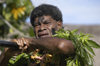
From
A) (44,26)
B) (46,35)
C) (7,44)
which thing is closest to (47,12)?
(44,26)

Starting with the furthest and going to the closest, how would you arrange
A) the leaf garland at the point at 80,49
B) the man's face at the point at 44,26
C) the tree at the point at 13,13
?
the tree at the point at 13,13 → the man's face at the point at 44,26 → the leaf garland at the point at 80,49

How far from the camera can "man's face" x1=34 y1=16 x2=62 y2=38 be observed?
3.52 metres

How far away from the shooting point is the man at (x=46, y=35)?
9.66 ft

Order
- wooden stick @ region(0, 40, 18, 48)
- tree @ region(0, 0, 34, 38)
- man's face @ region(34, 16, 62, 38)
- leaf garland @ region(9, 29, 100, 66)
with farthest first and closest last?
tree @ region(0, 0, 34, 38) → man's face @ region(34, 16, 62, 38) → leaf garland @ region(9, 29, 100, 66) → wooden stick @ region(0, 40, 18, 48)

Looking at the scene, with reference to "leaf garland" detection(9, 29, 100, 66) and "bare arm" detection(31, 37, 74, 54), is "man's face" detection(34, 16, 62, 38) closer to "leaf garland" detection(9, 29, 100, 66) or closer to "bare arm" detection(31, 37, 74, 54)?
"leaf garland" detection(9, 29, 100, 66)

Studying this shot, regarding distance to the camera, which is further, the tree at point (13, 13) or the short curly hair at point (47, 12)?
the tree at point (13, 13)

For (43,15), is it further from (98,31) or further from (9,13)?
(98,31)

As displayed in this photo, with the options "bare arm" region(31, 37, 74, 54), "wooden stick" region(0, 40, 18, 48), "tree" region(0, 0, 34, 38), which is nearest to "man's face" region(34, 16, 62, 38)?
"bare arm" region(31, 37, 74, 54)

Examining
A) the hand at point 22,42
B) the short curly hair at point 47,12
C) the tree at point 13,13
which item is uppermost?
the short curly hair at point 47,12

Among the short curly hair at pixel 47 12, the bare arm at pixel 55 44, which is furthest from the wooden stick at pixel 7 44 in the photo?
the short curly hair at pixel 47 12

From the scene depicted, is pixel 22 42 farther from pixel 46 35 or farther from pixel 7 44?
pixel 46 35

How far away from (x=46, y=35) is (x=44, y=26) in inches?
5.7

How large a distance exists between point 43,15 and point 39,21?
119mm

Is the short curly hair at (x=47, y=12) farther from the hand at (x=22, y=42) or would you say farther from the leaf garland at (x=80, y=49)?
the hand at (x=22, y=42)
